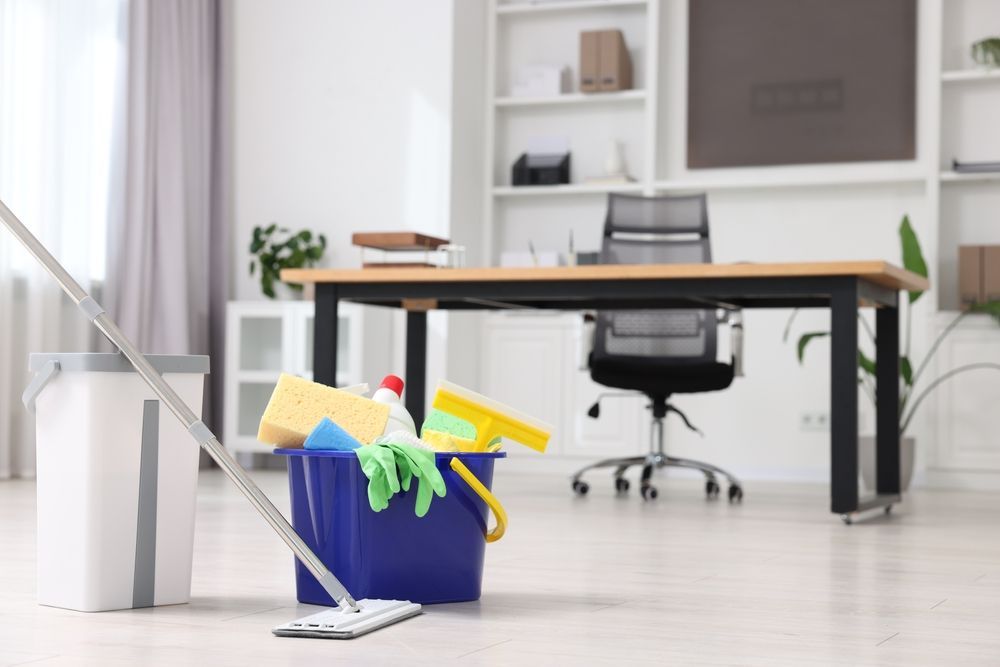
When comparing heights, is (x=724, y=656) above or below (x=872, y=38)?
below

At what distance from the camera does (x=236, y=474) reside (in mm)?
1548

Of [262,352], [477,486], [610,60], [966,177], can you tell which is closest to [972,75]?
[966,177]

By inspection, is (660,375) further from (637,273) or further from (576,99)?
(576,99)

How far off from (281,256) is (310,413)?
382 centimetres

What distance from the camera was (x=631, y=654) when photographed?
57.5 inches

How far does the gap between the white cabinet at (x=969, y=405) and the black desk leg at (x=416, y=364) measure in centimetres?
209

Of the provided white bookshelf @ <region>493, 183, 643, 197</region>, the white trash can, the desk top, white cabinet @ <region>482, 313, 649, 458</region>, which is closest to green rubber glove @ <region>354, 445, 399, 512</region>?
the white trash can

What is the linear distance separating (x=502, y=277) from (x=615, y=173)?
2.19m

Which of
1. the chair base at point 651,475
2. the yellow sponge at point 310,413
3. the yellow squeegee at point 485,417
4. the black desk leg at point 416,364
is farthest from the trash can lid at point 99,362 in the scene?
the chair base at point 651,475

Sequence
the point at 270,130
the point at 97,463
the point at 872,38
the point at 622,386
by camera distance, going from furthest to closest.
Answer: the point at 270,130 → the point at 872,38 → the point at 622,386 → the point at 97,463

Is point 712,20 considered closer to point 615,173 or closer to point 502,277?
point 615,173

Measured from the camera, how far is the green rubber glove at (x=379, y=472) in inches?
65.8

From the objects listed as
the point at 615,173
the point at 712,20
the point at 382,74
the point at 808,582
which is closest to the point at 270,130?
the point at 382,74

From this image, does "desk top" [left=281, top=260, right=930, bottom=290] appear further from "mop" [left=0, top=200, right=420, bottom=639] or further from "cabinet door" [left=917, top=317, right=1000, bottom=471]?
"mop" [left=0, top=200, right=420, bottom=639]
